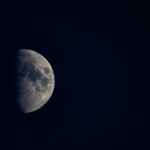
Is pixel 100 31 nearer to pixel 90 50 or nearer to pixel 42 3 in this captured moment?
pixel 90 50

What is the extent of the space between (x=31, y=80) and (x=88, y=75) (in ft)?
8.62

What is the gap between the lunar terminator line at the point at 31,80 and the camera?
593 centimetres

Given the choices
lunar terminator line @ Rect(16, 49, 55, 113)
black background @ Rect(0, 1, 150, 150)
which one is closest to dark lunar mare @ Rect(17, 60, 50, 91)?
lunar terminator line @ Rect(16, 49, 55, 113)

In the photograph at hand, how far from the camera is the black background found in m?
7.67

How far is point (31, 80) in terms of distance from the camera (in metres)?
Result: 5.92

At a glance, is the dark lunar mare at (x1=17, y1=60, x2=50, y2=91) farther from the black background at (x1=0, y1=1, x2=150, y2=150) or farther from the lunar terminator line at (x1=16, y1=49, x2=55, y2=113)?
the black background at (x1=0, y1=1, x2=150, y2=150)

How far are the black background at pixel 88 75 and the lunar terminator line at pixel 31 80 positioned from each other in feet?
4.38

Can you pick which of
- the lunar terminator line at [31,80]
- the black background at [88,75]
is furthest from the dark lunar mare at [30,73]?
the black background at [88,75]

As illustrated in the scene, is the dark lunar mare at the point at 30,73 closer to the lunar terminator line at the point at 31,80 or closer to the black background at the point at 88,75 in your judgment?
the lunar terminator line at the point at 31,80

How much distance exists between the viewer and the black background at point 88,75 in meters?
7.67

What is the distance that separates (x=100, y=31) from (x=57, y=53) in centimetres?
157

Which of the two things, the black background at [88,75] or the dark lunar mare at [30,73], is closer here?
the dark lunar mare at [30,73]

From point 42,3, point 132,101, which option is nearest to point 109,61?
point 132,101

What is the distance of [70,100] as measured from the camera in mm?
7969
